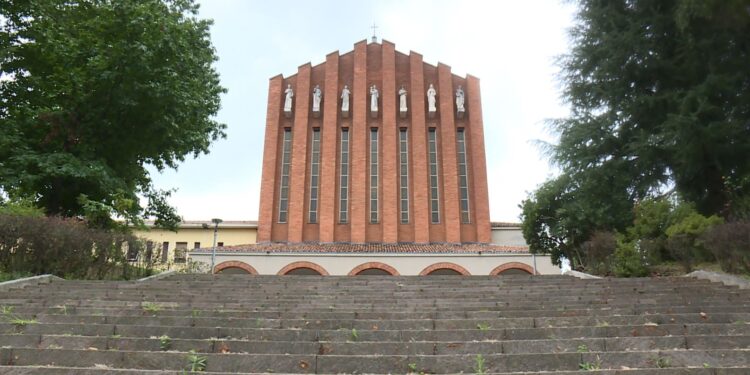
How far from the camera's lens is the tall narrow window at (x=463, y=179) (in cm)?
2668

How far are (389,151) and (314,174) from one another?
4261 millimetres

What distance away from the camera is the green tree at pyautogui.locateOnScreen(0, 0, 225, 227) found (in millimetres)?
13641

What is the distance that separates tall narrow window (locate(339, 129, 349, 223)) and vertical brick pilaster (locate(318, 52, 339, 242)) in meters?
0.48

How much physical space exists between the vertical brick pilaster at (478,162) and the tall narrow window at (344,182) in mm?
6684

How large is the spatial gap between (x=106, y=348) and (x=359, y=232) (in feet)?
Result: 68.4

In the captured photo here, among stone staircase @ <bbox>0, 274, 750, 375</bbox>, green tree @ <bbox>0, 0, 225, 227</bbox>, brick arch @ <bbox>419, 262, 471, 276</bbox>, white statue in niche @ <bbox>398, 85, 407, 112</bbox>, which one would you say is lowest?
stone staircase @ <bbox>0, 274, 750, 375</bbox>

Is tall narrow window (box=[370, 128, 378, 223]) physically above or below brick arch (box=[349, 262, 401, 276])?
above

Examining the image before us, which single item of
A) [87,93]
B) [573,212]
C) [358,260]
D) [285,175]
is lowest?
[358,260]

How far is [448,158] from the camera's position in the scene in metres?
27.2

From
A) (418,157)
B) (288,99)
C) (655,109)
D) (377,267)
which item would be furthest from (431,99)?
(655,109)

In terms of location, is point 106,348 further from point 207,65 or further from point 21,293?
point 207,65

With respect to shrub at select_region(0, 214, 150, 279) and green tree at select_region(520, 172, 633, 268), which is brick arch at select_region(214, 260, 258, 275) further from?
green tree at select_region(520, 172, 633, 268)

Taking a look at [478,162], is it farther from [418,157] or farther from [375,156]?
[375,156]

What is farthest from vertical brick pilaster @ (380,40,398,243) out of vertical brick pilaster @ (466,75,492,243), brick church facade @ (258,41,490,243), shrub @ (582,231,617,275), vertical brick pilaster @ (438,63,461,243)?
shrub @ (582,231,617,275)
